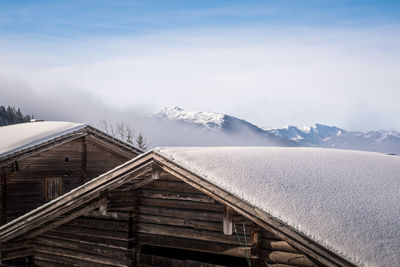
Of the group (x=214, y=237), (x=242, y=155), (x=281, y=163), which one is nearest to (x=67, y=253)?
(x=214, y=237)

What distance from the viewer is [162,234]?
30.1 feet

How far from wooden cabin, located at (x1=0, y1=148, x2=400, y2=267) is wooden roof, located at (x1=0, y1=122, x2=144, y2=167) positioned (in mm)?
6754

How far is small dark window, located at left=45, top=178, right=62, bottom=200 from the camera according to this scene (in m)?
18.4

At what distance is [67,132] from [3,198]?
3.90 meters

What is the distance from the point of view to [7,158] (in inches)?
647

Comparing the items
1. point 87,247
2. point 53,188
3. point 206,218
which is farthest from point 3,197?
point 206,218

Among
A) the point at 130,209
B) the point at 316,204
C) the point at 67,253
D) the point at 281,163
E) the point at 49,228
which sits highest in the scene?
the point at 281,163

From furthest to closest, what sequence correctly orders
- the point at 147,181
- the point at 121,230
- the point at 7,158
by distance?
the point at 7,158 → the point at 121,230 → the point at 147,181

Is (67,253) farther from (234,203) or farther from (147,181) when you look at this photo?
(234,203)

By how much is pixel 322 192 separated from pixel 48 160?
14513mm

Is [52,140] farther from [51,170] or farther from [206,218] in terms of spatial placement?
[206,218]

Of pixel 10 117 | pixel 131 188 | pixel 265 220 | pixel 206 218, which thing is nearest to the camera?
pixel 265 220

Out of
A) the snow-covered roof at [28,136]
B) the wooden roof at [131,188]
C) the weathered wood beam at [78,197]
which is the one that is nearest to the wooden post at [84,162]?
the snow-covered roof at [28,136]

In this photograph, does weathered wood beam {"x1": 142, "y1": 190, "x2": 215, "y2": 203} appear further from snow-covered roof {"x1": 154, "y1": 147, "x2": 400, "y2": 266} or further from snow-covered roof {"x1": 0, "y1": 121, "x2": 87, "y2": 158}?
snow-covered roof {"x1": 0, "y1": 121, "x2": 87, "y2": 158}
